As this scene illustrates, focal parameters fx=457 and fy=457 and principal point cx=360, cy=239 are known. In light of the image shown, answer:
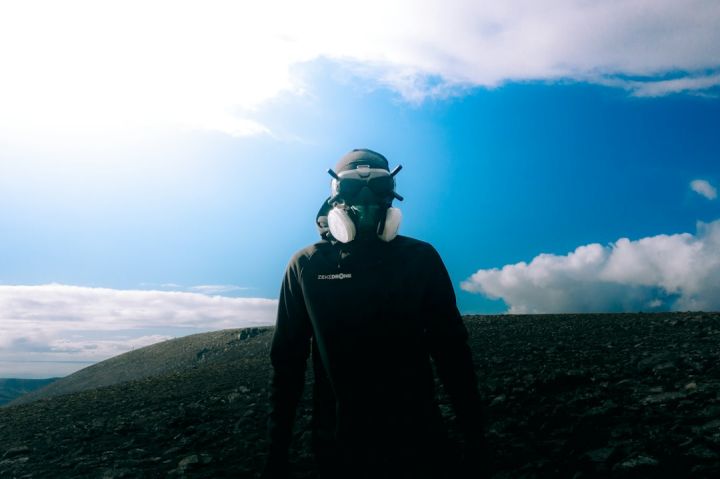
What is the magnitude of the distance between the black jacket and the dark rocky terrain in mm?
2742

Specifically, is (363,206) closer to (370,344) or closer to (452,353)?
(370,344)

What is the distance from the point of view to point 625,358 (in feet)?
28.0

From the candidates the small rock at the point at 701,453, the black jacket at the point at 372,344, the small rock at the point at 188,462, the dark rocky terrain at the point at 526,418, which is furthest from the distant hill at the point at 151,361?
the black jacket at the point at 372,344

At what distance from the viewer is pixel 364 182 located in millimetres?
2738

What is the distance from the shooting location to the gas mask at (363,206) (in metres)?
2.59

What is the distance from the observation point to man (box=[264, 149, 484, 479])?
92.7 inches

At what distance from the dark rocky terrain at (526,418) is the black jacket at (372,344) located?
274cm

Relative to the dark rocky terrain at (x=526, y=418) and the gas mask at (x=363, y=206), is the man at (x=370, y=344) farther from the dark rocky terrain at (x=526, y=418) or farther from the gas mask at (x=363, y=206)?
the dark rocky terrain at (x=526, y=418)

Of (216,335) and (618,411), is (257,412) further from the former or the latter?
(216,335)

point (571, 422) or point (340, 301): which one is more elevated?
point (340, 301)

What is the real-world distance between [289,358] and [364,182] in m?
1.15

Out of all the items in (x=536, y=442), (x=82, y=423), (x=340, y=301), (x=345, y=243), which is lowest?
(x=82, y=423)

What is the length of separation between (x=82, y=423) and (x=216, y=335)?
23535mm

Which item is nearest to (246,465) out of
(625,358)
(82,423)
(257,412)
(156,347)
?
(257,412)
